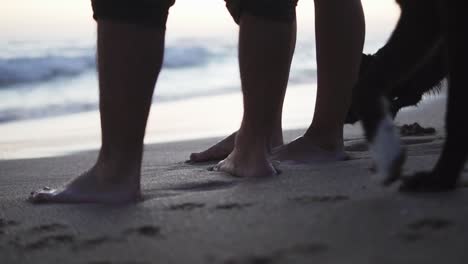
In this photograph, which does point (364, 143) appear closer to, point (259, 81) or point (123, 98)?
point (259, 81)

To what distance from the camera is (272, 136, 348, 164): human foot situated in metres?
2.99

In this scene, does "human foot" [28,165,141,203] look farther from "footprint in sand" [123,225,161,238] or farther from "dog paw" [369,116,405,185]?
"dog paw" [369,116,405,185]

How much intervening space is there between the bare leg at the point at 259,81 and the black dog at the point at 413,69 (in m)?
0.53

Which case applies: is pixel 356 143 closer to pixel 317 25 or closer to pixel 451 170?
pixel 317 25

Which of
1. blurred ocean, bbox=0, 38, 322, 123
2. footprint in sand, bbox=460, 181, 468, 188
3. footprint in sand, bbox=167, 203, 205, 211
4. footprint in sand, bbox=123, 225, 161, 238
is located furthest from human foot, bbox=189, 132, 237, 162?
blurred ocean, bbox=0, 38, 322, 123

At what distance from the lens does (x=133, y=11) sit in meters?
2.15

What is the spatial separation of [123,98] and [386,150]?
29.9 inches

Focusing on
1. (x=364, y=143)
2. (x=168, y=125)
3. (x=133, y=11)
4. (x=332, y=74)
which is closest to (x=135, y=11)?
(x=133, y=11)

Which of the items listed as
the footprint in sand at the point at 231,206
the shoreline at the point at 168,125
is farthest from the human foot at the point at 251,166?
the shoreline at the point at 168,125

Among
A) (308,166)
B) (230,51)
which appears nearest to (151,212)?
(308,166)

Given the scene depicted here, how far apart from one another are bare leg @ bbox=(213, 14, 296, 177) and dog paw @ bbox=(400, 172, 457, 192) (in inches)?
28.0

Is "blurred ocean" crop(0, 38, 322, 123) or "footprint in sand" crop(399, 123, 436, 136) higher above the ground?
"blurred ocean" crop(0, 38, 322, 123)

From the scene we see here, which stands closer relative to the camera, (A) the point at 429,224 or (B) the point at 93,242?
(A) the point at 429,224

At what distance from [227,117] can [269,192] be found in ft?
12.6
